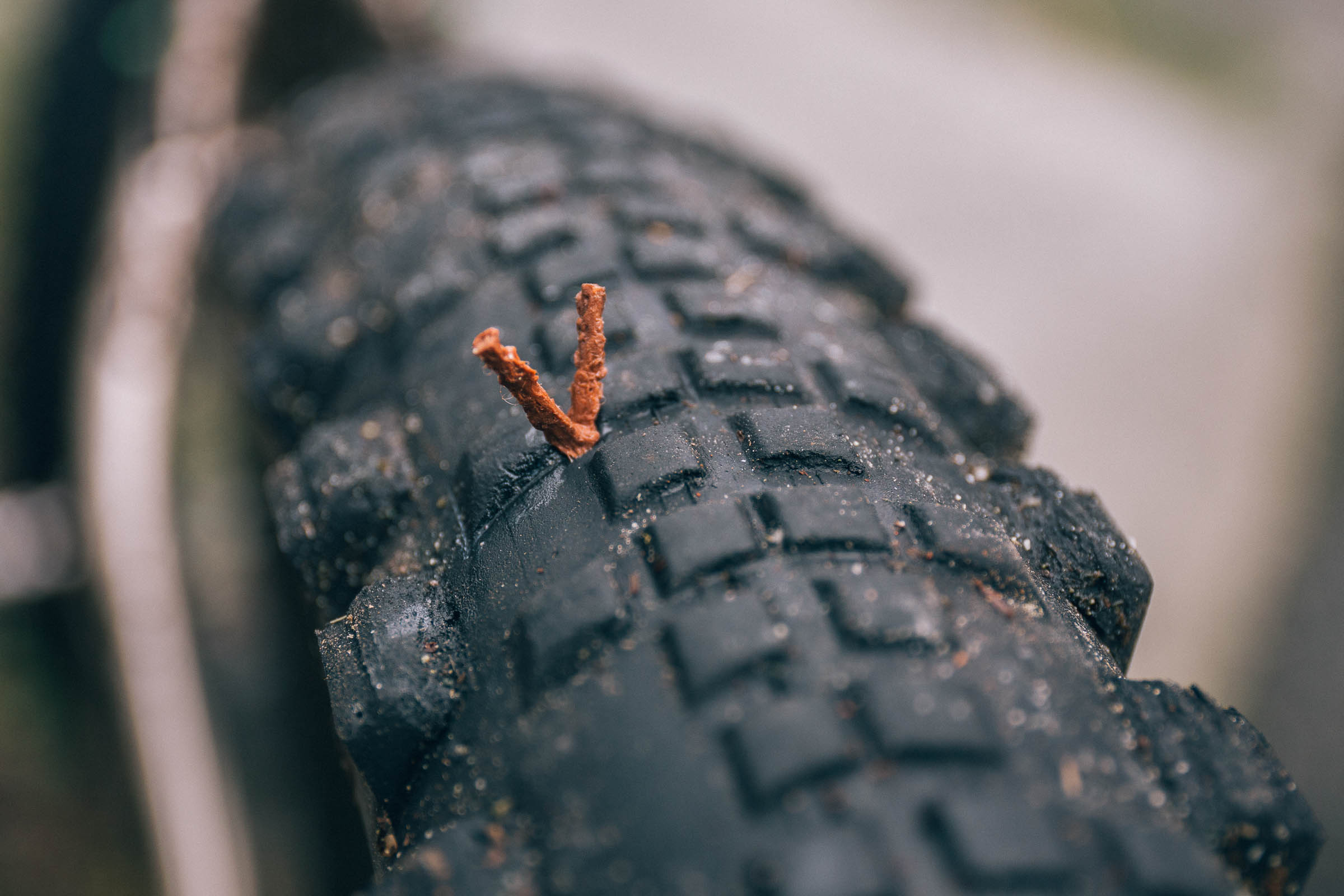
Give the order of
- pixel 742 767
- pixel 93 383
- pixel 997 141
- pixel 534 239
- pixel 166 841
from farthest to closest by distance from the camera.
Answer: pixel 997 141
pixel 93 383
pixel 166 841
pixel 534 239
pixel 742 767

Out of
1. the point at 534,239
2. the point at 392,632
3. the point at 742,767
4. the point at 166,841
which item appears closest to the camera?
the point at 742,767

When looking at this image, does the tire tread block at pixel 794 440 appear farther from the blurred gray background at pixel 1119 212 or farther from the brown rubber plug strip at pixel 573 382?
the blurred gray background at pixel 1119 212

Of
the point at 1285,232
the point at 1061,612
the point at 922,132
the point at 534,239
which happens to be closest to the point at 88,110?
the point at 534,239

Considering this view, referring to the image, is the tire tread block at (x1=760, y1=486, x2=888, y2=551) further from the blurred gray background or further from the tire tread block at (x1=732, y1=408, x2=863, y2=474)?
the blurred gray background

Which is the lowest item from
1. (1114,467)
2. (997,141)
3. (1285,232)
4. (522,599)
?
(522,599)

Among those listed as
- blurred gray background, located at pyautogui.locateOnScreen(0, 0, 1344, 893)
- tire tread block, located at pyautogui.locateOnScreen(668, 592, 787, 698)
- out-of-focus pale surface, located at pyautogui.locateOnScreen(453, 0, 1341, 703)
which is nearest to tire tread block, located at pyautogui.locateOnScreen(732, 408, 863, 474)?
tire tread block, located at pyautogui.locateOnScreen(668, 592, 787, 698)

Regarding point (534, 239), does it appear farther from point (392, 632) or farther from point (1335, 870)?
point (1335, 870)

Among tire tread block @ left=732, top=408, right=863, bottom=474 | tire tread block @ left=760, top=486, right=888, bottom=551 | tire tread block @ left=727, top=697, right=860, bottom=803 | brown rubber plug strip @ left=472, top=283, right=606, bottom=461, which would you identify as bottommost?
tire tread block @ left=727, top=697, right=860, bottom=803
